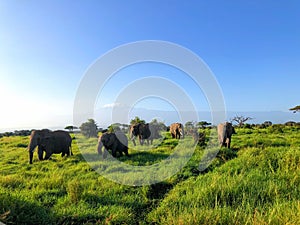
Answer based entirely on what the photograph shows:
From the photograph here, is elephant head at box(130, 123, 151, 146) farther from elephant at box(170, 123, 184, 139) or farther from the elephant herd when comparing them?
the elephant herd

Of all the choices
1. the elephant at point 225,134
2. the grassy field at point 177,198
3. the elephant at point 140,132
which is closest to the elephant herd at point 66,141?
the elephant at point 225,134

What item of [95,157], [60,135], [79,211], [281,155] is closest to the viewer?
[79,211]

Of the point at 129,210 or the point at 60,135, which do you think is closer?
the point at 129,210

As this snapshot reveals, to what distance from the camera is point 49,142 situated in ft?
42.9

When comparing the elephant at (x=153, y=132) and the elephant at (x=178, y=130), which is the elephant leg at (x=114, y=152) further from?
the elephant at (x=178, y=130)

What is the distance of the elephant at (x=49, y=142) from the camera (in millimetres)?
12732

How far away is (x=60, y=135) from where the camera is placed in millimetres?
13945

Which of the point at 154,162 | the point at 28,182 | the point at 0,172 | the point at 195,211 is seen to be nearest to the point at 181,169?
the point at 154,162

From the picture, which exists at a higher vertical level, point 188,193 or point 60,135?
point 60,135

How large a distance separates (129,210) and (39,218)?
1.75m

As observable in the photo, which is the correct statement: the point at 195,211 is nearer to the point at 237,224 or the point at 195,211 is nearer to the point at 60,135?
the point at 237,224

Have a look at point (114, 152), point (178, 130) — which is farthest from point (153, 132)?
point (114, 152)

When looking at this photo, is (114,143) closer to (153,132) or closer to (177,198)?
(153,132)

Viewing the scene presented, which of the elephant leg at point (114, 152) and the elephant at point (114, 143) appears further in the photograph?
the elephant at point (114, 143)
